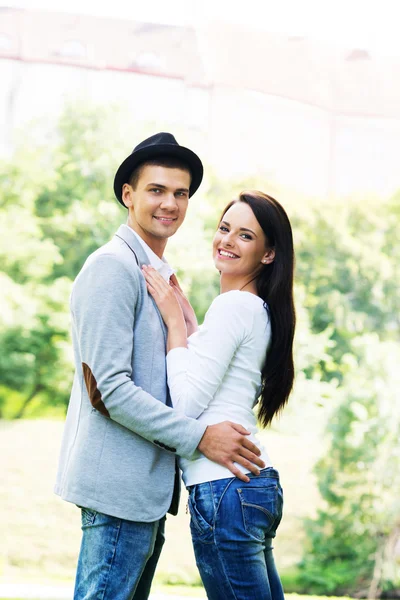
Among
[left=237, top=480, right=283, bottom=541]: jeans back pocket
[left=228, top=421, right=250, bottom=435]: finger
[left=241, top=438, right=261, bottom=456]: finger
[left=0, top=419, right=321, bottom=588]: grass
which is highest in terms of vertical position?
[left=228, top=421, right=250, bottom=435]: finger

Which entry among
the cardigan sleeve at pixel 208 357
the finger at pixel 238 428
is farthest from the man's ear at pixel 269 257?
the finger at pixel 238 428

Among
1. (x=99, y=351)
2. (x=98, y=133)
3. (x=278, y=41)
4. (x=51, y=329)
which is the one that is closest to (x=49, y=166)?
(x=98, y=133)

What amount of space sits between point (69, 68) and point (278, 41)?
6.38ft

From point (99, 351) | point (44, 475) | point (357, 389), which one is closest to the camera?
point (99, 351)

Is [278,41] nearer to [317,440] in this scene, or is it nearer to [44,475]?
[317,440]

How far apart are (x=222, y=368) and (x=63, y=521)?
5.71 meters

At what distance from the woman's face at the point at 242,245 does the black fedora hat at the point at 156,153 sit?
0.14m

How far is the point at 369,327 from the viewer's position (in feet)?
23.2

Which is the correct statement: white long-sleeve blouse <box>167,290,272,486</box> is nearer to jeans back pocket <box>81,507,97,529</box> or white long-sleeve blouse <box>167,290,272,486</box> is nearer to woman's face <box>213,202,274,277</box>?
woman's face <box>213,202,274,277</box>

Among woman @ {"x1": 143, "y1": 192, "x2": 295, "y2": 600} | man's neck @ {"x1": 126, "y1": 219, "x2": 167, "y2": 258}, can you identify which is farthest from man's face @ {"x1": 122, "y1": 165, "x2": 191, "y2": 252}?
woman @ {"x1": 143, "y1": 192, "x2": 295, "y2": 600}

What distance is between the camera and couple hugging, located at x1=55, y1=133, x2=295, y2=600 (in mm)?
1562

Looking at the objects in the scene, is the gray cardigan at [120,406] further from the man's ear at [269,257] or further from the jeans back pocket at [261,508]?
the man's ear at [269,257]

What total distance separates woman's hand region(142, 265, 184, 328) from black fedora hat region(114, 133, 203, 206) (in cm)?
25

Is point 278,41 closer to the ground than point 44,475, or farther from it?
farther from it
